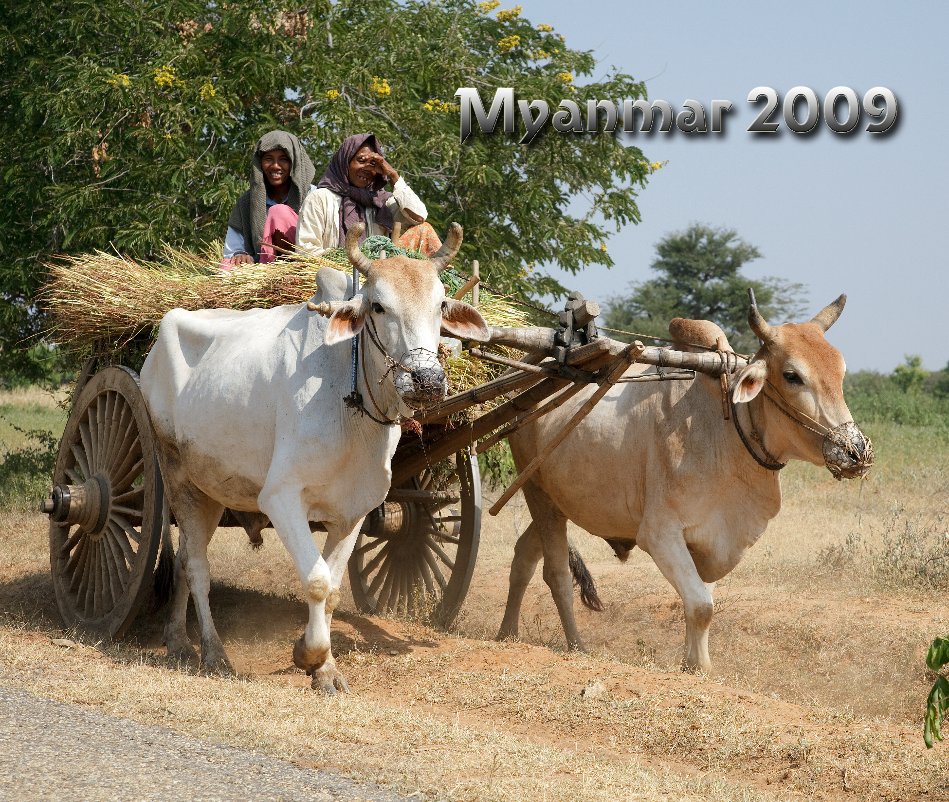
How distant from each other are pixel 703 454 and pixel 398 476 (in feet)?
5.22

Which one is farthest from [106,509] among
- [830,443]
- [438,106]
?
[438,106]

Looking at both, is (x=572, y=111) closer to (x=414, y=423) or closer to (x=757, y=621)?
(x=757, y=621)

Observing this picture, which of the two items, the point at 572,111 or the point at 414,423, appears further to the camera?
the point at 572,111

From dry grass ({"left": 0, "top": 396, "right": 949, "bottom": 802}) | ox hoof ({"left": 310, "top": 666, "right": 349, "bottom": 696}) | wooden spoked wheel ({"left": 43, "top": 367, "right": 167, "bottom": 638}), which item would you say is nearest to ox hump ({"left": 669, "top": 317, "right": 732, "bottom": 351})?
dry grass ({"left": 0, "top": 396, "right": 949, "bottom": 802})

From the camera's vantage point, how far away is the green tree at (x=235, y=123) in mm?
9930

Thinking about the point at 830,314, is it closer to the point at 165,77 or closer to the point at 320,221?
the point at 320,221

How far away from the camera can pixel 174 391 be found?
6.30 m

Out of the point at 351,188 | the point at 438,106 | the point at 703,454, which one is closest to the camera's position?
the point at 703,454

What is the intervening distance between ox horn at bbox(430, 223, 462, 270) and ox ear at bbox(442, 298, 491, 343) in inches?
6.9

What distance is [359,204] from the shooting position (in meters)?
7.15

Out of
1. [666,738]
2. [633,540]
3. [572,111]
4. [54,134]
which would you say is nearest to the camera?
[666,738]

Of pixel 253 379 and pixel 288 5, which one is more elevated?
pixel 288 5

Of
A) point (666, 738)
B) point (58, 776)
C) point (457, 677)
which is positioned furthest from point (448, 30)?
point (58, 776)

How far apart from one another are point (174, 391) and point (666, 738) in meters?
2.97
